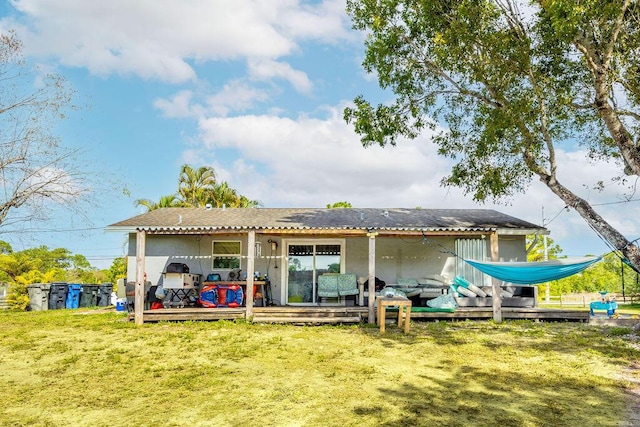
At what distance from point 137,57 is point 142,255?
260 inches

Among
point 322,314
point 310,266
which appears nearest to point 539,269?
point 322,314

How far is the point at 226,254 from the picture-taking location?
550 inches

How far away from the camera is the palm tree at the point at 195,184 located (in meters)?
25.4

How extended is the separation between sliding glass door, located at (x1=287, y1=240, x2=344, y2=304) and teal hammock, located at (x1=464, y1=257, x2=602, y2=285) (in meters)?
4.83

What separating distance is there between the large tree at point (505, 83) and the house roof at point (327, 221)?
3.89 feet

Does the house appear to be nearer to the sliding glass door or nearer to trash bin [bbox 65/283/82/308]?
the sliding glass door

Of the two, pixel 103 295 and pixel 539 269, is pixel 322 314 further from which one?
pixel 103 295

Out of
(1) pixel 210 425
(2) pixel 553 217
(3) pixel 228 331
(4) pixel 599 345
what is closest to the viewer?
(1) pixel 210 425

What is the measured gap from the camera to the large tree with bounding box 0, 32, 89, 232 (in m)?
11.6

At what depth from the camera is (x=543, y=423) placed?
4.69m

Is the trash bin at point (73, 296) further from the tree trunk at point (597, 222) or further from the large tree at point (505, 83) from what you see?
the tree trunk at point (597, 222)

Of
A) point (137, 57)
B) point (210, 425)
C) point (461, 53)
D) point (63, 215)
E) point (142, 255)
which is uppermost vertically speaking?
point (137, 57)

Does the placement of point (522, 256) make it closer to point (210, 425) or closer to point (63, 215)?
point (210, 425)

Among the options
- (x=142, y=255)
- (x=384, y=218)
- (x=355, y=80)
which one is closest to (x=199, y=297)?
(x=142, y=255)
